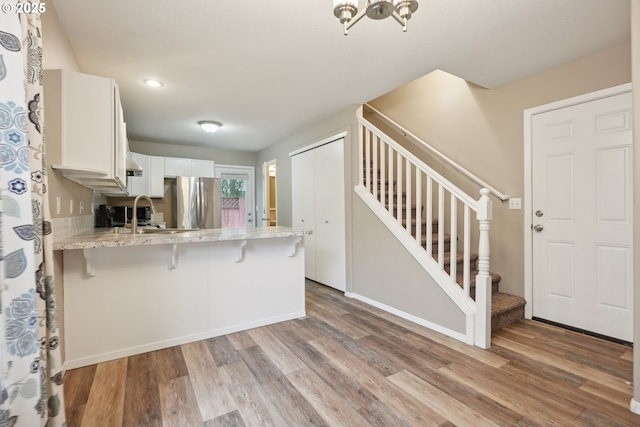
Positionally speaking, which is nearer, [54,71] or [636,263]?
[636,263]

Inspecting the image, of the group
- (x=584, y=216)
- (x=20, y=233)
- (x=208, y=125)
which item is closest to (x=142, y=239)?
(x=20, y=233)

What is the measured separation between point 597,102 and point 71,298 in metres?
4.28

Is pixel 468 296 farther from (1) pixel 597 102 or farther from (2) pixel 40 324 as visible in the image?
(2) pixel 40 324

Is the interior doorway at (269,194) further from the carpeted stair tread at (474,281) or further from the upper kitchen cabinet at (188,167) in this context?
the carpeted stair tread at (474,281)

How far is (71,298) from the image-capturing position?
1994 mm

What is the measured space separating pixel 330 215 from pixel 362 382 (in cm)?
239

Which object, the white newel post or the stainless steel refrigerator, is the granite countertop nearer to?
the white newel post

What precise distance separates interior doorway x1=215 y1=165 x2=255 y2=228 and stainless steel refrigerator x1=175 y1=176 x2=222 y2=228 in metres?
0.68

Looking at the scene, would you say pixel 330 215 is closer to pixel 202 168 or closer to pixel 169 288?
pixel 169 288

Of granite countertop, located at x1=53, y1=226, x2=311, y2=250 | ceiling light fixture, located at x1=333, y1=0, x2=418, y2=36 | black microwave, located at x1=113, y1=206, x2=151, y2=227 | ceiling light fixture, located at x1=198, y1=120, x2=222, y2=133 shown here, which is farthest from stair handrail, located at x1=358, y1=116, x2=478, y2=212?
black microwave, located at x1=113, y1=206, x2=151, y2=227

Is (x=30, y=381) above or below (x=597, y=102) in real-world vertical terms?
below

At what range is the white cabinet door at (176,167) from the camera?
4.95 metres

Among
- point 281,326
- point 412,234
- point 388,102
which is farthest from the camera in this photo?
point 388,102

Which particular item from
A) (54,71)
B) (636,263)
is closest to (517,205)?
(636,263)
